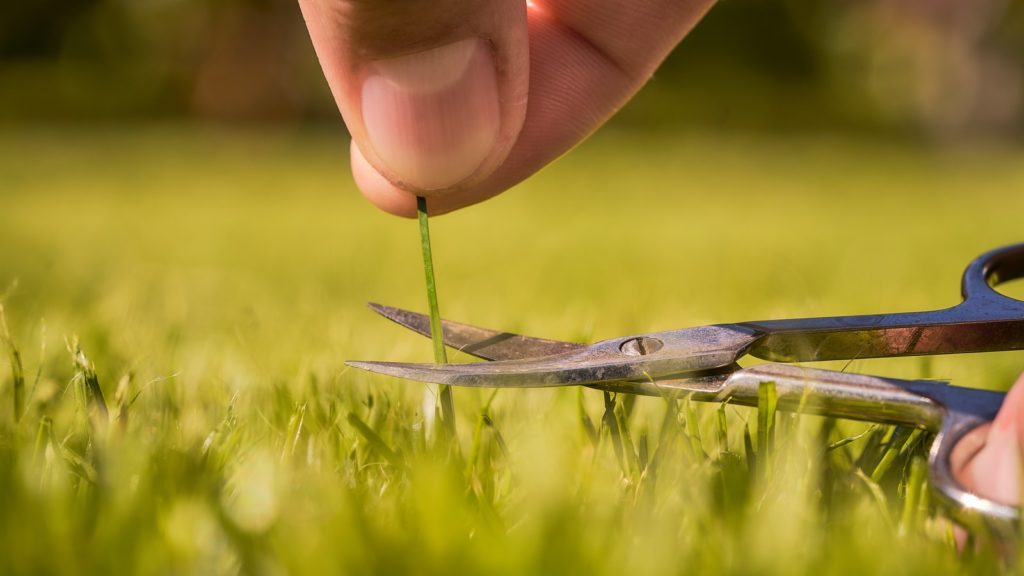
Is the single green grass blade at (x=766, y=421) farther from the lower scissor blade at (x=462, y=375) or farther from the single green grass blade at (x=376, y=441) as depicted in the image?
the single green grass blade at (x=376, y=441)

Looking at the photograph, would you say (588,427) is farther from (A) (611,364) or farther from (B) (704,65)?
(B) (704,65)

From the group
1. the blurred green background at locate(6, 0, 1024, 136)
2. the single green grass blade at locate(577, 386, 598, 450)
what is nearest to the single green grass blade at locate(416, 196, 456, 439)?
the single green grass blade at locate(577, 386, 598, 450)

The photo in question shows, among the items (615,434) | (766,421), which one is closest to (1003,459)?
A: (766,421)

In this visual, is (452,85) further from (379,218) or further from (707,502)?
(379,218)

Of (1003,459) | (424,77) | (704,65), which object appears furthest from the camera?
(704,65)

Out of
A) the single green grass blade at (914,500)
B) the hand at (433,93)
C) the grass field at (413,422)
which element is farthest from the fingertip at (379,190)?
the single green grass blade at (914,500)

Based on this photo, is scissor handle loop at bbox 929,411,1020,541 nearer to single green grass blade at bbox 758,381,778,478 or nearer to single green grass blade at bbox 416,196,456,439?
single green grass blade at bbox 758,381,778,478
